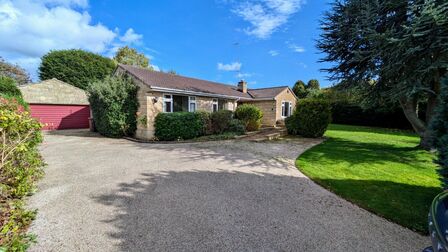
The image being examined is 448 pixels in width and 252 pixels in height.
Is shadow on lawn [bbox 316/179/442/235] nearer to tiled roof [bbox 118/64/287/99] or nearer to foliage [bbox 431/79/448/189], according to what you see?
Answer: foliage [bbox 431/79/448/189]

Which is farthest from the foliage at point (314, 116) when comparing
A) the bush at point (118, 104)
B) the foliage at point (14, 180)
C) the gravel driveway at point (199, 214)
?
the foliage at point (14, 180)

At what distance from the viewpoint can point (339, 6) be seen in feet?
32.2

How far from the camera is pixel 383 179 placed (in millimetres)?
5105

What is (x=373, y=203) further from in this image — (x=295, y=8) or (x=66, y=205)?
(x=295, y=8)

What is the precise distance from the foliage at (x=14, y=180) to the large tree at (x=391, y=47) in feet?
35.8

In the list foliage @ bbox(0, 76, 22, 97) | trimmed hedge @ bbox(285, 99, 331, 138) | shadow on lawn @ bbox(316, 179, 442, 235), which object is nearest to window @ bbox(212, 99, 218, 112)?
trimmed hedge @ bbox(285, 99, 331, 138)

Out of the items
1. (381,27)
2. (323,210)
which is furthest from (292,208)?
(381,27)

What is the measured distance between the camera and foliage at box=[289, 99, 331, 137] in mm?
11758

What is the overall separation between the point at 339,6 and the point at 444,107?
8799 millimetres

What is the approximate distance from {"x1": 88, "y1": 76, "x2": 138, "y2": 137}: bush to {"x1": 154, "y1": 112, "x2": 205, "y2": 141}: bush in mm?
2128

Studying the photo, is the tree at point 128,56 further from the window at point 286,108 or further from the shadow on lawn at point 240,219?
the shadow on lawn at point 240,219

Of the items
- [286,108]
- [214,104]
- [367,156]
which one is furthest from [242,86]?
[367,156]

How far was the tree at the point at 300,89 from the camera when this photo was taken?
3231cm

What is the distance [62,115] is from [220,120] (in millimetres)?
15618
